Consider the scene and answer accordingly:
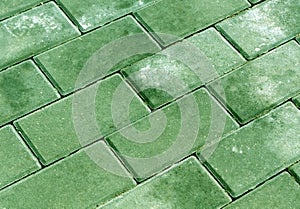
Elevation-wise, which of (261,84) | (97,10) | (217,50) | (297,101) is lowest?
(297,101)

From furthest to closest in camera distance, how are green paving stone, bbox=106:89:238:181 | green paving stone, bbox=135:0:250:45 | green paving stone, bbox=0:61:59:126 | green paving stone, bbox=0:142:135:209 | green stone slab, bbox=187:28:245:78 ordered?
green paving stone, bbox=135:0:250:45
green stone slab, bbox=187:28:245:78
green paving stone, bbox=0:61:59:126
green paving stone, bbox=106:89:238:181
green paving stone, bbox=0:142:135:209

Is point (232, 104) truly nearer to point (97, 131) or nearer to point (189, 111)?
point (189, 111)

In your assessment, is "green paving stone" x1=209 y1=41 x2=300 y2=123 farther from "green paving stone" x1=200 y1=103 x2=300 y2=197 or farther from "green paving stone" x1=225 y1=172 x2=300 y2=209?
"green paving stone" x1=225 y1=172 x2=300 y2=209

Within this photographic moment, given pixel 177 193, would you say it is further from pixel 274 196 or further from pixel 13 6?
pixel 13 6

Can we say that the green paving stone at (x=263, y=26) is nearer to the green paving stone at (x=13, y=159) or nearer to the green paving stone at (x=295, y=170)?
the green paving stone at (x=295, y=170)

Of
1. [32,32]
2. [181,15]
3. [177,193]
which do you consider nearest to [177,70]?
[181,15]

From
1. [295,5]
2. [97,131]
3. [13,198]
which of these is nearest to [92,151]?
[97,131]

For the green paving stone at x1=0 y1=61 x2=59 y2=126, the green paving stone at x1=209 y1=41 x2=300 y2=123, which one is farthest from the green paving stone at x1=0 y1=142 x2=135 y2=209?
the green paving stone at x1=209 y1=41 x2=300 y2=123
